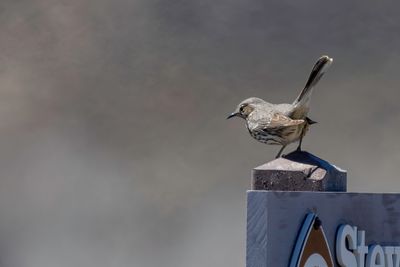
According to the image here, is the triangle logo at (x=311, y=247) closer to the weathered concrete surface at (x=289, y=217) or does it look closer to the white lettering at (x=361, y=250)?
the weathered concrete surface at (x=289, y=217)

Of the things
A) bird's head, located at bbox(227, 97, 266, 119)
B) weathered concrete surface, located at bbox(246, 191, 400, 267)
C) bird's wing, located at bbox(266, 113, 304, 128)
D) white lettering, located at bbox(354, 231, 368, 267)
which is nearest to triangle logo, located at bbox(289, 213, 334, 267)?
weathered concrete surface, located at bbox(246, 191, 400, 267)

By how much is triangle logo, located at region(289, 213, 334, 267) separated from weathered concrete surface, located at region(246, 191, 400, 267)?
0.02 meters

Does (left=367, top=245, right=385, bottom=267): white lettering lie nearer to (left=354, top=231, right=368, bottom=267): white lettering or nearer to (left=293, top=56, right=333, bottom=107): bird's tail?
(left=354, top=231, right=368, bottom=267): white lettering

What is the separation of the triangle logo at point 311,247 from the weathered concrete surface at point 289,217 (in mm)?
16

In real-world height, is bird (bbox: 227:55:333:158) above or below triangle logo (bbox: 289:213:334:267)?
above

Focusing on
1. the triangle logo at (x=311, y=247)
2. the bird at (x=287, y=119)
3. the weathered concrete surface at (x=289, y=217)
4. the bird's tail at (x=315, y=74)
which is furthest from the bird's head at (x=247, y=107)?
the triangle logo at (x=311, y=247)

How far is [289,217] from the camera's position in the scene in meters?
2.85

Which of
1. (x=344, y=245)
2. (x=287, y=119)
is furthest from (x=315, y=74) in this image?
(x=344, y=245)

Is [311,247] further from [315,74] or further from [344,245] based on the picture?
[315,74]

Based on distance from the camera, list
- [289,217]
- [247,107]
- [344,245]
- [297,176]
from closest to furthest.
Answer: [289,217], [344,245], [297,176], [247,107]

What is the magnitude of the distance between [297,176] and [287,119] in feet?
0.63

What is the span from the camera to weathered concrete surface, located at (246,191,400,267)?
9.09 feet

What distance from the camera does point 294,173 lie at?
10.5 feet

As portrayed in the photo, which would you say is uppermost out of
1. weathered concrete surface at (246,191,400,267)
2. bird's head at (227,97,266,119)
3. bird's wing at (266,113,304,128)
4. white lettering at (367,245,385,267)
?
bird's head at (227,97,266,119)
